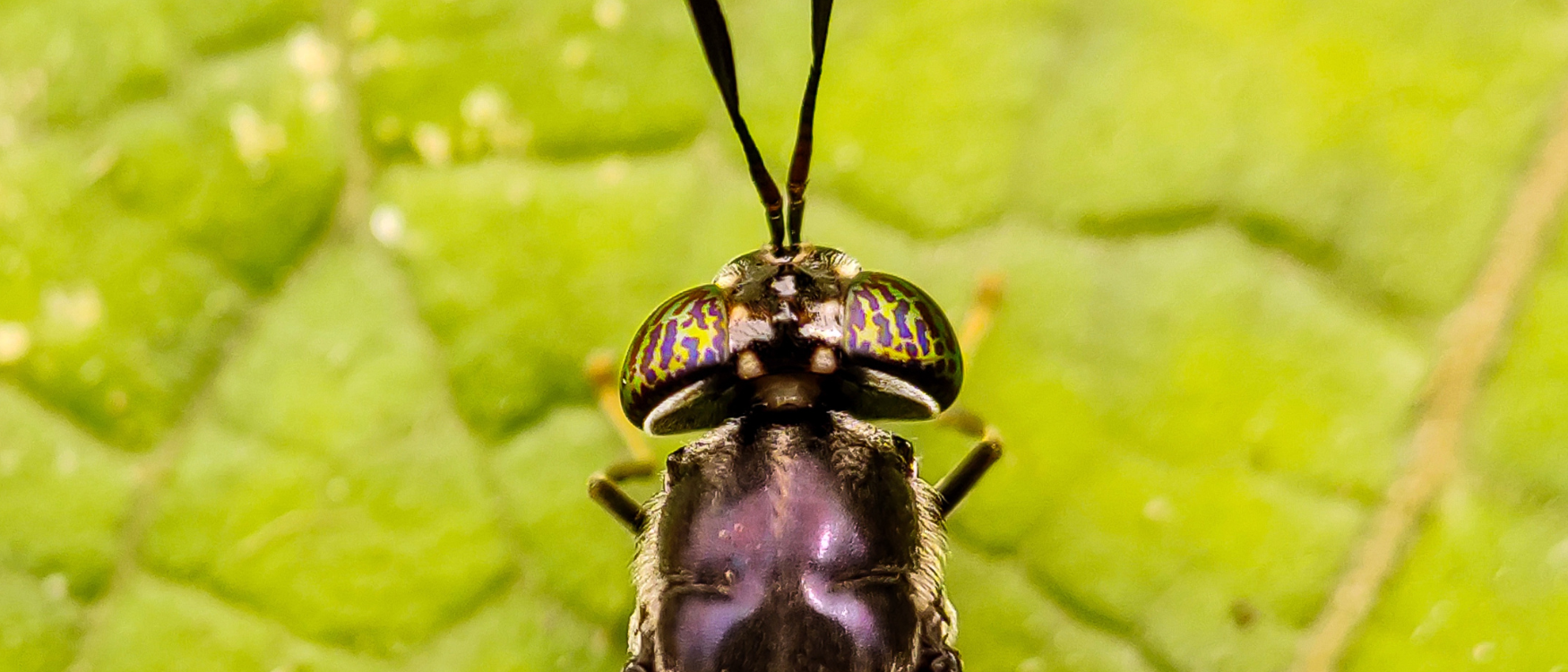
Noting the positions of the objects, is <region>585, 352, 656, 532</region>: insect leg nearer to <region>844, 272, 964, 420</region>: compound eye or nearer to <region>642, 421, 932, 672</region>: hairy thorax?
<region>642, 421, 932, 672</region>: hairy thorax

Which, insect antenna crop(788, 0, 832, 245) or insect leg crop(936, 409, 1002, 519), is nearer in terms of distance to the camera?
insect antenna crop(788, 0, 832, 245)

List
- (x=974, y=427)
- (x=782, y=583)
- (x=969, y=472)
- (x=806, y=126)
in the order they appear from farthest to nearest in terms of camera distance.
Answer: (x=974, y=427) → (x=969, y=472) → (x=806, y=126) → (x=782, y=583)

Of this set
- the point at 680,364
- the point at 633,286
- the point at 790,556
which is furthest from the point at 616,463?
the point at 790,556

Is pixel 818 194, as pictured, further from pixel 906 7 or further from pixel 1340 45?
pixel 1340 45

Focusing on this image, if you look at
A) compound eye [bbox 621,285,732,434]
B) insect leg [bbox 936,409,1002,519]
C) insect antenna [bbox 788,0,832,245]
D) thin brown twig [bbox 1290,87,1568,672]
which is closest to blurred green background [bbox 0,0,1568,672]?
thin brown twig [bbox 1290,87,1568,672]

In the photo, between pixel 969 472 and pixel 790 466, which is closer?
pixel 790 466

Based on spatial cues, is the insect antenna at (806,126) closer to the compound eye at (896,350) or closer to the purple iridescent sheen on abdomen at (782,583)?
the compound eye at (896,350)

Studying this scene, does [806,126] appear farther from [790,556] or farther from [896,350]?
[790,556]
